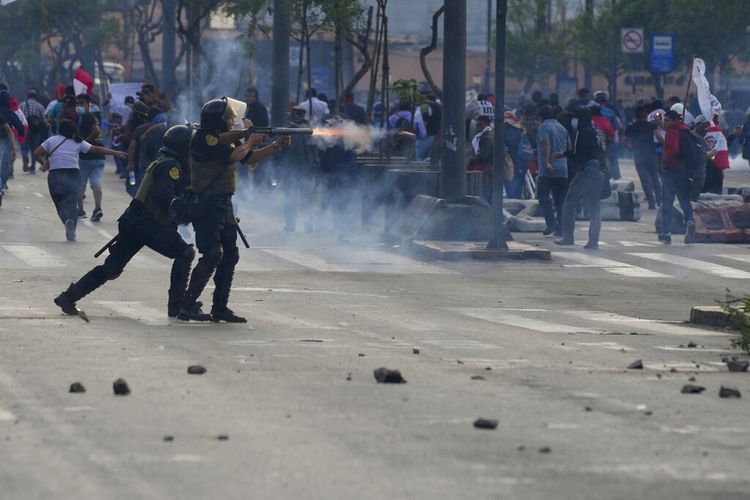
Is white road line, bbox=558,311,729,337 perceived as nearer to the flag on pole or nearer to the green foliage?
the green foliage

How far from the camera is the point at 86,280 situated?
13477 mm

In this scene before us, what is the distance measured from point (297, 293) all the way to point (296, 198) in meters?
8.05

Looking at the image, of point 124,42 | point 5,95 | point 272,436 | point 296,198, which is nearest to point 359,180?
point 296,198

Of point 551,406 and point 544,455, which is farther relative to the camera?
point 551,406

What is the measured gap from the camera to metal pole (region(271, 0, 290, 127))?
28.2m

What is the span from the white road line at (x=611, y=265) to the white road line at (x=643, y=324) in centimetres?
399

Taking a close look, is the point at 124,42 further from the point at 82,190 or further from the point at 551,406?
the point at 551,406

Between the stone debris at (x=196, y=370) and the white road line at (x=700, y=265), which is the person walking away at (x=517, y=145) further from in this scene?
the stone debris at (x=196, y=370)

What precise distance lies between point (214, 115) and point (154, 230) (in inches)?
39.0

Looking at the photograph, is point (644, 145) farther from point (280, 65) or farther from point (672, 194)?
point (280, 65)

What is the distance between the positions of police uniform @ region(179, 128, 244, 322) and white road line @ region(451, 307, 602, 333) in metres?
2.22

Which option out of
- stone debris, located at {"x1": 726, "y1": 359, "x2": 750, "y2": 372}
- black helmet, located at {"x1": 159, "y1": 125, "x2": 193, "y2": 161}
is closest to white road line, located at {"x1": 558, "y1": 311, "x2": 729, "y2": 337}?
stone debris, located at {"x1": 726, "y1": 359, "x2": 750, "y2": 372}

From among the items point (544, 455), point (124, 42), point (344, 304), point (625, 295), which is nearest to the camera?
point (544, 455)

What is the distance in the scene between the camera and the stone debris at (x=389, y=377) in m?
10.0
